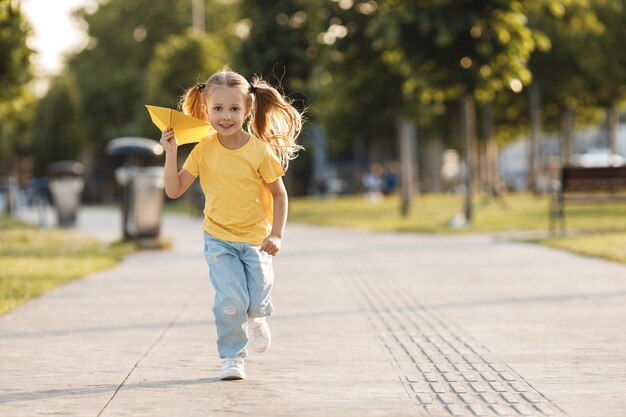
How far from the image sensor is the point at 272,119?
21.4ft

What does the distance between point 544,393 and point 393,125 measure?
47.6 m

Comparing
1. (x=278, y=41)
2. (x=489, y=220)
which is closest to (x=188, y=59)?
(x=278, y=41)

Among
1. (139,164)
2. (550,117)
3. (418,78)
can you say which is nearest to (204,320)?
(139,164)

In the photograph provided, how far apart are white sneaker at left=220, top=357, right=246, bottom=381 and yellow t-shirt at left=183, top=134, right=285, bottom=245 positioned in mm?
599

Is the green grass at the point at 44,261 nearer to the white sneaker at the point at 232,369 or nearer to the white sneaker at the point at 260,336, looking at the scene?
the white sneaker at the point at 260,336

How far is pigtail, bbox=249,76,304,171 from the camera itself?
21.2 feet

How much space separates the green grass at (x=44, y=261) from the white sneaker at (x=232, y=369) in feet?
12.4

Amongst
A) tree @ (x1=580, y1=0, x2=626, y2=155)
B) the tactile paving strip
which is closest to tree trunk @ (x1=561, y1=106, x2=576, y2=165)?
tree @ (x1=580, y1=0, x2=626, y2=155)

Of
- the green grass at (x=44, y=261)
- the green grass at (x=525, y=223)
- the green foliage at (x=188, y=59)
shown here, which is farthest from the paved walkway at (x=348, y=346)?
the green foliage at (x=188, y=59)

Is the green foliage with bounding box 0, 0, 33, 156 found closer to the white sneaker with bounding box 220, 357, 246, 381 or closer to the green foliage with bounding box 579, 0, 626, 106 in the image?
the white sneaker with bounding box 220, 357, 246, 381

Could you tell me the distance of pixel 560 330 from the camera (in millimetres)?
7996

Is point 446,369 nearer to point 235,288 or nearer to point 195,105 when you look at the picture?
point 235,288

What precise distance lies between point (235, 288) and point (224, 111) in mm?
884

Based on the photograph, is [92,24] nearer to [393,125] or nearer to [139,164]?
[393,125]
